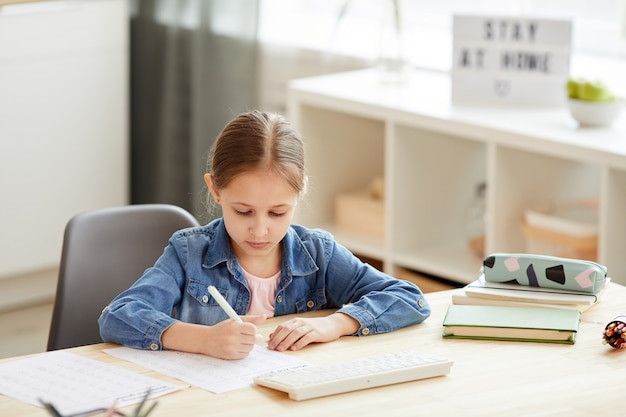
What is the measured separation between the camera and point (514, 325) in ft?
5.64

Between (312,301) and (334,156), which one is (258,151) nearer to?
(312,301)

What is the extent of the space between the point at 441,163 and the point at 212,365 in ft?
5.71

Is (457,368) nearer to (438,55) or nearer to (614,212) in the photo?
(614,212)

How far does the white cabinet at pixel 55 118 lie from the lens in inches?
141

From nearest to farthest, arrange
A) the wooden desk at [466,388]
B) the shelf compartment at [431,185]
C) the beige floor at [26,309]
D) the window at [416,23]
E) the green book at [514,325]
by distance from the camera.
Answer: the wooden desk at [466,388] → the green book at [514,325] → the shelf compartment at [431,185] → the window at [416,23] → the beige floor at [26,309]

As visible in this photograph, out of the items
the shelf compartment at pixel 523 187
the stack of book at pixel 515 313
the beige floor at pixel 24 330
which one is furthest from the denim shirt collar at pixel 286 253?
the beige floor at pixel 24 330

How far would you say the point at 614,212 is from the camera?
103 inches

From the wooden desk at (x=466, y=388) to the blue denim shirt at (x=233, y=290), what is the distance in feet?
0.15

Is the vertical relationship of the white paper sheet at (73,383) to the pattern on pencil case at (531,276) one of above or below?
below

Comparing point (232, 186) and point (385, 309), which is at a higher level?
point (232, 186)

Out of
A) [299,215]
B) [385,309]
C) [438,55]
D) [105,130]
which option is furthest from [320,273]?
[105,130]

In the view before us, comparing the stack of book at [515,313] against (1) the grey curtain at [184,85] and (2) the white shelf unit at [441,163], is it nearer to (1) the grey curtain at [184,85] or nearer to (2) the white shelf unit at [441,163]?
(2) the white shelf unit at [441,163]

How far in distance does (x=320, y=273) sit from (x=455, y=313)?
0.82 ft

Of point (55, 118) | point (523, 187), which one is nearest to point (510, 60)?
point (523, 187)
